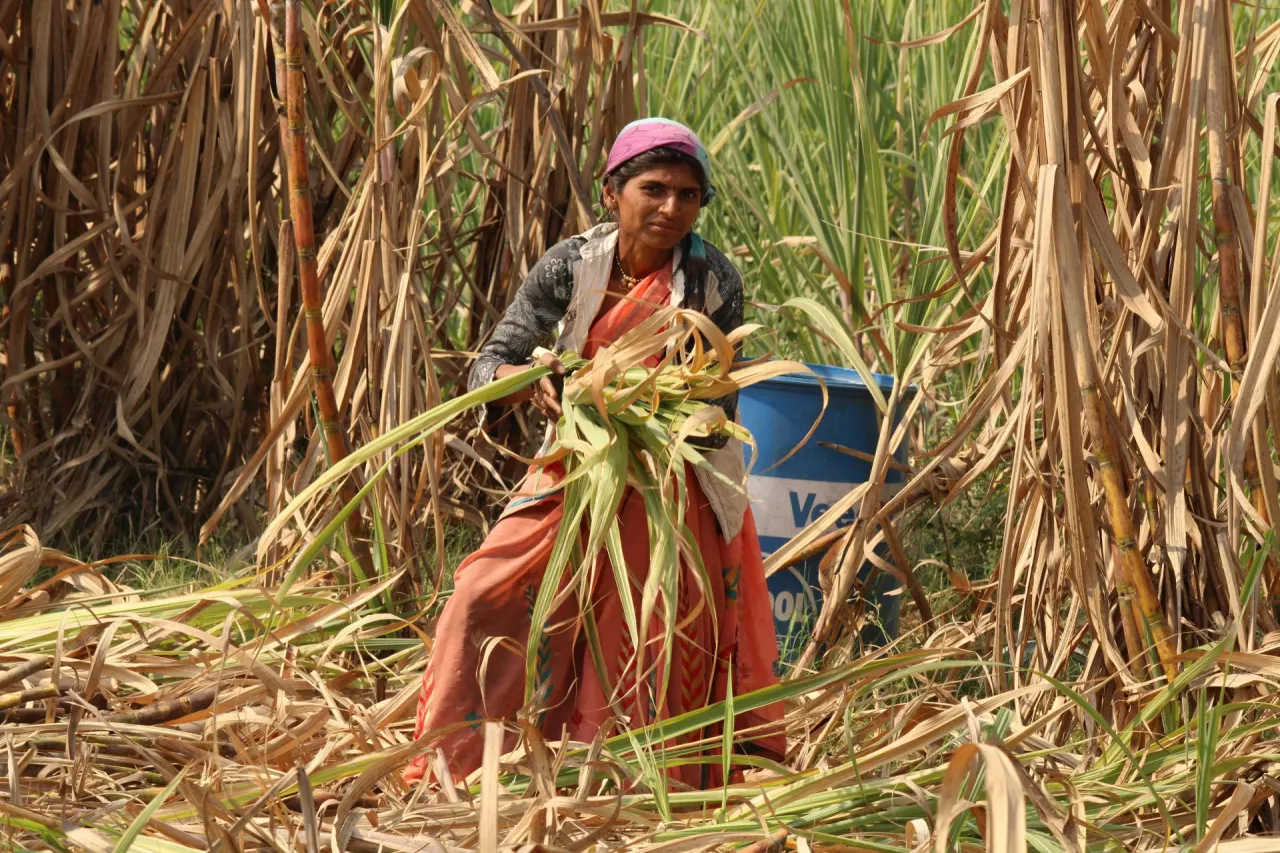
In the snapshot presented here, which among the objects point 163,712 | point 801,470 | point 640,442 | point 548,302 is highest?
point 548,302

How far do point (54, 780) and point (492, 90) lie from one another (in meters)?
1.24

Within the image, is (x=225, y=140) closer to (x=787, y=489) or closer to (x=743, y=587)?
(x=787, y=489)

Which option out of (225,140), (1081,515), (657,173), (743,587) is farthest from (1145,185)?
(225,140)

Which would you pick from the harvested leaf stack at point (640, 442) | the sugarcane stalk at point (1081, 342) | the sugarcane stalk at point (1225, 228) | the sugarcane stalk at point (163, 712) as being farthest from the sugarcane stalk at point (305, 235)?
the sugarcane stalk at point (1225, 228)

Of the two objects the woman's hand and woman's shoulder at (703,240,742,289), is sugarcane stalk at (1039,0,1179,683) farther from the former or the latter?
the woman's hand

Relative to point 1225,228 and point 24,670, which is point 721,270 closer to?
point 1225,228

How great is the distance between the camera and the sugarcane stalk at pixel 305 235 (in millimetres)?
2541

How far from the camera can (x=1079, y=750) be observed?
6.83 feet

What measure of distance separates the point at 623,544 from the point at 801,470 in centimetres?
70

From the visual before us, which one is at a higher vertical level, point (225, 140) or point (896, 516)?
point (225, 140)

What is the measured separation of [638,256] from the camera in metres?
2.14

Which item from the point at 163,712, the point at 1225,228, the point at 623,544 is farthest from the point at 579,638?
the point at 1225,228

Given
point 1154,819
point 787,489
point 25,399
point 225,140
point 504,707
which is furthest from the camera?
point 25,399

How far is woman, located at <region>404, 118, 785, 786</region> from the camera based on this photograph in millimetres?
2076
